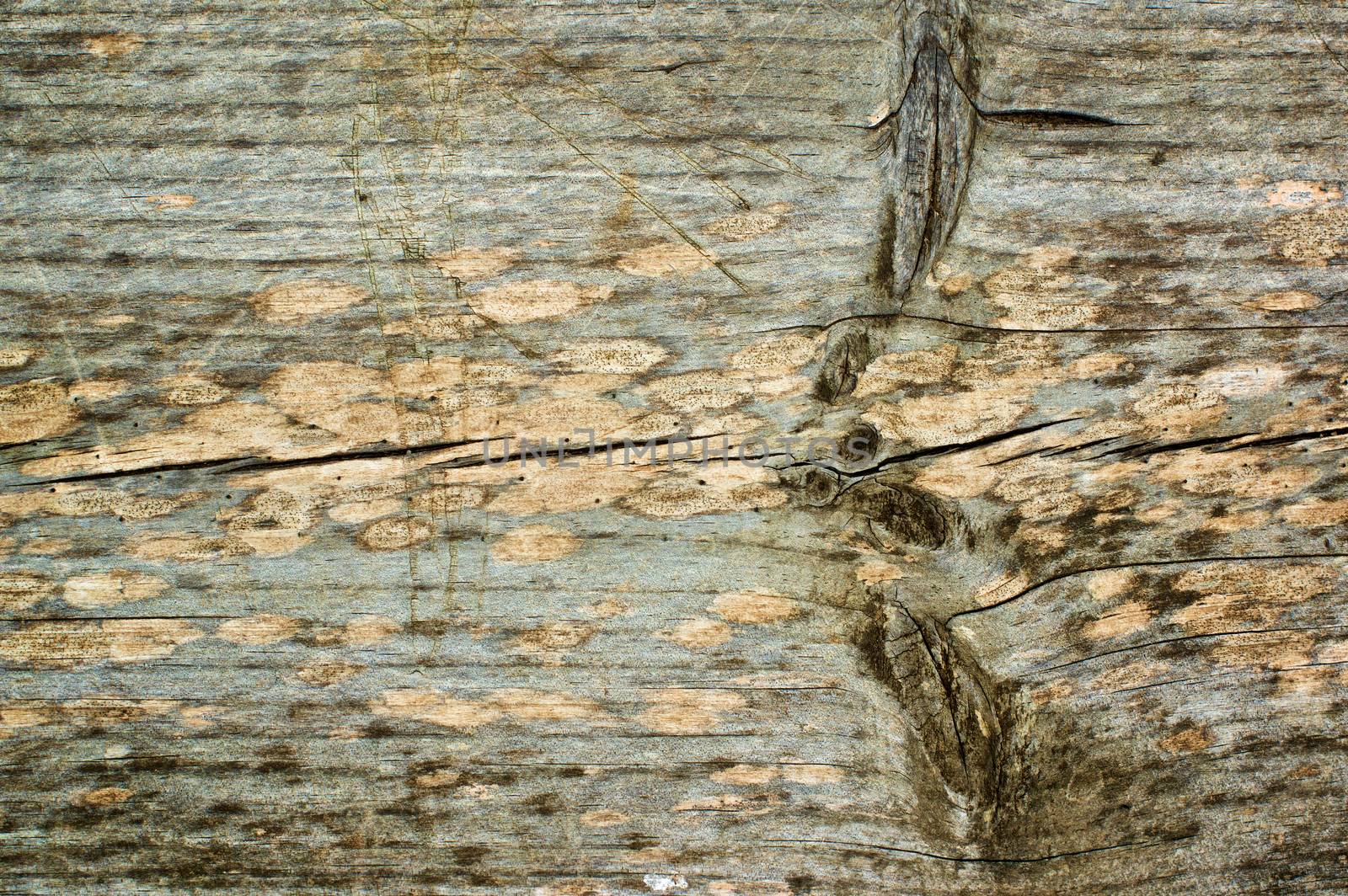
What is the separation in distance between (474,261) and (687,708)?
88 cm

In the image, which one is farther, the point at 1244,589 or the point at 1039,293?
the point at 1244,589

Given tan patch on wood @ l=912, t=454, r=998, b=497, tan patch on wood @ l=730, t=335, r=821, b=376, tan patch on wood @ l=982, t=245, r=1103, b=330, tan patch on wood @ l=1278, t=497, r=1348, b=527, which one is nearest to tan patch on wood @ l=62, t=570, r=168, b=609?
tan patch on wood @ l=730, t=335, r=821, b=376

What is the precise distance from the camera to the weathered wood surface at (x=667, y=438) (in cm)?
149

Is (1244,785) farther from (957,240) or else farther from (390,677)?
(390,677)

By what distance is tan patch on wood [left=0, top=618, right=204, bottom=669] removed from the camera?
1551 millimetres

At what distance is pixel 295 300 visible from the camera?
1.49 m

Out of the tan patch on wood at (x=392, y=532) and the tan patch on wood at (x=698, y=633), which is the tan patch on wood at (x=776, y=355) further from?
the tan patch on wood at (x=392, y=532)

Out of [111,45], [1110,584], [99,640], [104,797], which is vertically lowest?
[104,797]

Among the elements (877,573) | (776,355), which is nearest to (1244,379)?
(877,573)

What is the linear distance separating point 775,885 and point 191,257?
1516 mm

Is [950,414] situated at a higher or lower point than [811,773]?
higher

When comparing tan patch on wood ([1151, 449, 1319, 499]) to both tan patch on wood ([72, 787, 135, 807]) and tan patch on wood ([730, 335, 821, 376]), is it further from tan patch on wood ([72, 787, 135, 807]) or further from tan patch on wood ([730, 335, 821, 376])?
tan patch on wood ([72, 787, 135, 807])

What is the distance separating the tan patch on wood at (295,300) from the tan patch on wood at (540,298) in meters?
0.27

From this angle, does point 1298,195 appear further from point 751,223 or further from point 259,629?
point 259,629
